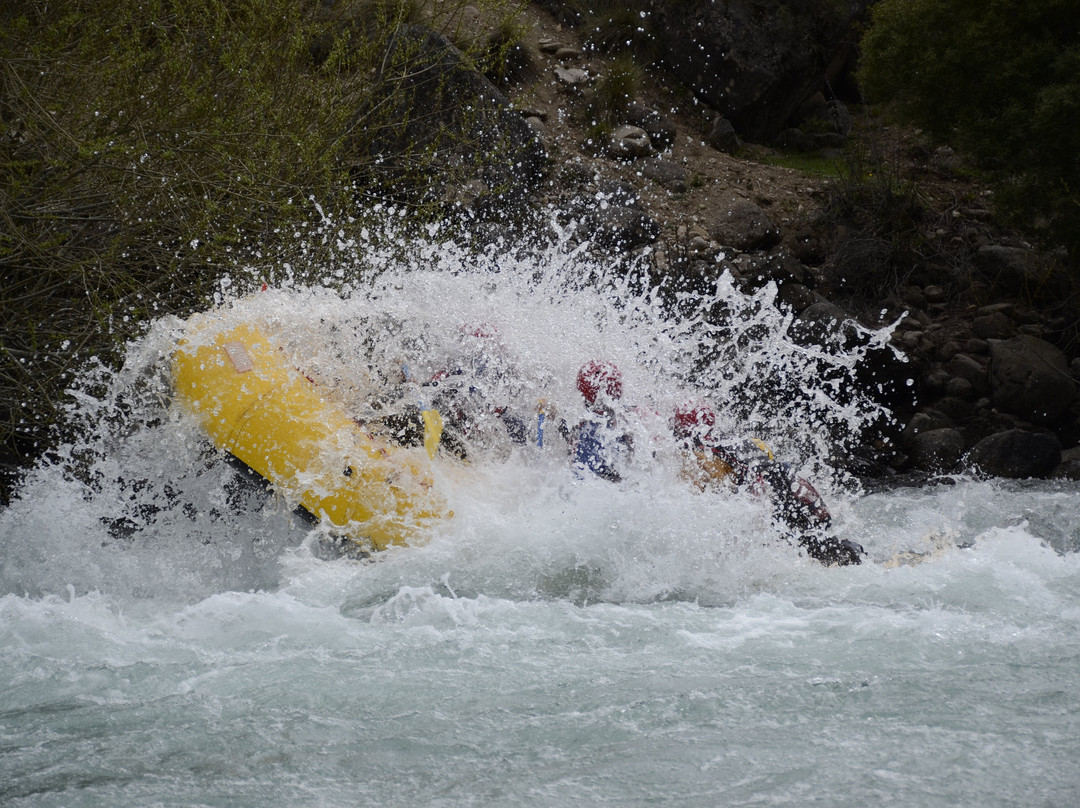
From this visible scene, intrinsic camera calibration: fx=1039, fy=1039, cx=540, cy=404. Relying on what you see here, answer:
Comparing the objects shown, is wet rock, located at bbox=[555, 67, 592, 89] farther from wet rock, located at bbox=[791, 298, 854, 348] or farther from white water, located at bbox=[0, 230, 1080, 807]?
white water, located at bbox=[0, 230, 1080, 807]

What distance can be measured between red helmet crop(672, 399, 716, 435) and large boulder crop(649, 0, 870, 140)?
34.6ft

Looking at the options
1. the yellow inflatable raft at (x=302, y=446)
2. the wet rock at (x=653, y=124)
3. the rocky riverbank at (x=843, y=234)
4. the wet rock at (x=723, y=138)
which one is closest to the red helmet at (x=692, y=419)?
the yellow inflatable raft at (x=302, y=446)

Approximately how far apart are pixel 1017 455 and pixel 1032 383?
1.17 meters

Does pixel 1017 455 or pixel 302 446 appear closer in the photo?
pixel 302 446

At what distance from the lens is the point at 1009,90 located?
984 centimetres

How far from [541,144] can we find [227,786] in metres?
10.9

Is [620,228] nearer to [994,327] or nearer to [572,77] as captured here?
[572,77]

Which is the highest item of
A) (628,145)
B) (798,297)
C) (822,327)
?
(628,145)

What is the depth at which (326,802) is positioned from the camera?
3.05 m

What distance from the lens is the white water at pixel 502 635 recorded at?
318 cm

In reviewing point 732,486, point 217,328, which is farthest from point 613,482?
point 217,328

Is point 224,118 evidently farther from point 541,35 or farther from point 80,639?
point 541,35

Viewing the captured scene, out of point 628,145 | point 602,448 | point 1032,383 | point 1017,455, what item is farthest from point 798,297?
point 602,448

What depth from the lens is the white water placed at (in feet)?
10.4
